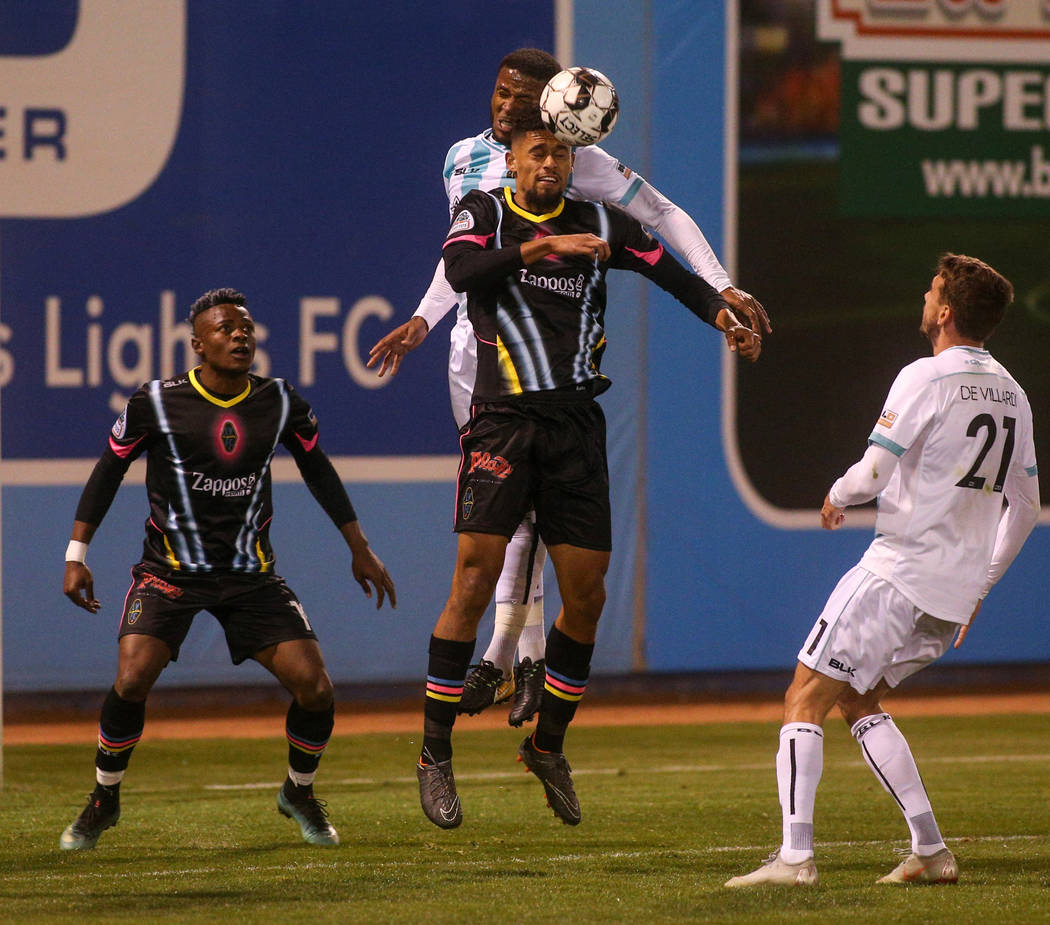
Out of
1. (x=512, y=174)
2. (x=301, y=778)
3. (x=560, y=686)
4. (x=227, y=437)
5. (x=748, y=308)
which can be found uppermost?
(x=512, y=174)

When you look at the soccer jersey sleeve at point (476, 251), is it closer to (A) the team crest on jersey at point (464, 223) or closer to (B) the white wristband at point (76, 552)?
(A) the team crest on jersey at point (464, 223)

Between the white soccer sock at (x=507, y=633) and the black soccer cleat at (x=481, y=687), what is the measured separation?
59 mm

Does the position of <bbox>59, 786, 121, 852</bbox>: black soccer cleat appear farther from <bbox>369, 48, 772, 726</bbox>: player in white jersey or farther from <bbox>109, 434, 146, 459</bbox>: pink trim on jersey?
<bbox>369, 48, 772, 726</bbox>: player in white jersey

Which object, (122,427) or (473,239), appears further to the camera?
(122,427)

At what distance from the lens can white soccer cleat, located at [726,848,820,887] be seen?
17.4 ft

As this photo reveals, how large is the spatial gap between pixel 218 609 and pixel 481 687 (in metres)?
1.07

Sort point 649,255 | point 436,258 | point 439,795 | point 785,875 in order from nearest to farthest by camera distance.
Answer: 1. point 785,875
2. point 439,795
3. point 649,255
4. point 436,258

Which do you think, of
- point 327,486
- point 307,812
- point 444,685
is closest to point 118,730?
point 307,812

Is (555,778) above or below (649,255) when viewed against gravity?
below

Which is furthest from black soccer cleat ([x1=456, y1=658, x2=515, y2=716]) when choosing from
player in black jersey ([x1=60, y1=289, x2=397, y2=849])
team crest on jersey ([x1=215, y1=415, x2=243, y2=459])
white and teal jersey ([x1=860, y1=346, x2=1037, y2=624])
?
white and teal jersey ([x1=860, y1=346, x2=1037, y2=624])

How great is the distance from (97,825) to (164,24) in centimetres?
644

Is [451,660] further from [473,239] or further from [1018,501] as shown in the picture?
[1018,501]

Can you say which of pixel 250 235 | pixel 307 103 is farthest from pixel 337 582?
pixel 307 103

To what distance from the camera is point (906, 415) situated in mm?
5230
